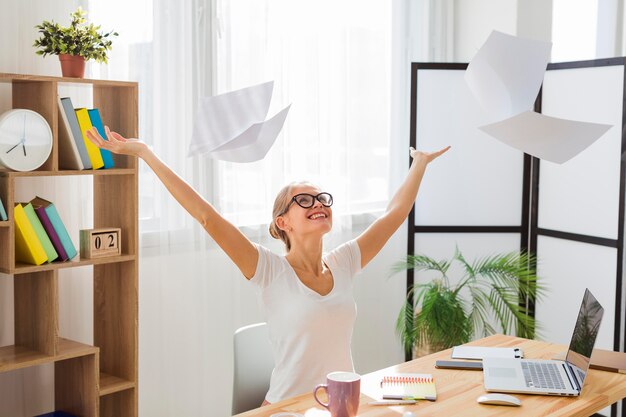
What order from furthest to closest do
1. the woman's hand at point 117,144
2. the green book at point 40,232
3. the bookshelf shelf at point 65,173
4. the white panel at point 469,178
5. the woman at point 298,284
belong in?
the white panel at point 469,178
the green book at point 40,232
the bookshelf shelf at point 65,173
the woman at point 298,284
the woman's hand at point 117,144

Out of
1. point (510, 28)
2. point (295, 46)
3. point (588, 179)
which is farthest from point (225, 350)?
point (510, 28)

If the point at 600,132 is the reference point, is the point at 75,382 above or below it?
below

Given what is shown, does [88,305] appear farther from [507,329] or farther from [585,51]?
[585,51]

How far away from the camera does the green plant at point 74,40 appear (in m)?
2.74

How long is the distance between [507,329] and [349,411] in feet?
8.48

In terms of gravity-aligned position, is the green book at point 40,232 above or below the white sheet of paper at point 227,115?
below

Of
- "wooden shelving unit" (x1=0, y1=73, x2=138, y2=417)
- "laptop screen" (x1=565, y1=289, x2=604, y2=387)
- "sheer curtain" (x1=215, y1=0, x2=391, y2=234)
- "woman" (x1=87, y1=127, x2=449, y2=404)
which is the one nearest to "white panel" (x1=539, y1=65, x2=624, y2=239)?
"sheer curtain" (x1=215, y1=0, x2=391, y2=234)

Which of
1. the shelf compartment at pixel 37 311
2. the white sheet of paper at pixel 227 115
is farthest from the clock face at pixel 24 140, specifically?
the white sheet of paper at pixel 227 115

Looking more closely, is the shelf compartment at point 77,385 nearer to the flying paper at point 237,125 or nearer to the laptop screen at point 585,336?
the flying paper at point 237,125

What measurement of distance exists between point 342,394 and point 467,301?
2368mm

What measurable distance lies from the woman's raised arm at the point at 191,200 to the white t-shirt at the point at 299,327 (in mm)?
56

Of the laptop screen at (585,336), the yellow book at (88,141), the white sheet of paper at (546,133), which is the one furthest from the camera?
the yellow book at (88,141)

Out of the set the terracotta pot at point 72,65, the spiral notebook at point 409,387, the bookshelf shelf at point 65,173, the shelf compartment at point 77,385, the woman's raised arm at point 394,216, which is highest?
the terracotta pot at point 72,65

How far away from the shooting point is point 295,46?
3.89 meters
